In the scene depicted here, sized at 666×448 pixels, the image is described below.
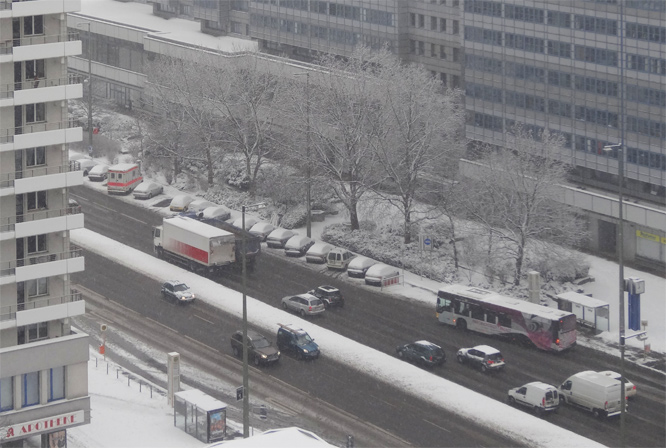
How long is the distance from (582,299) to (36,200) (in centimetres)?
3302

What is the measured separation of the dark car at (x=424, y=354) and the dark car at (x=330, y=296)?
364 inches

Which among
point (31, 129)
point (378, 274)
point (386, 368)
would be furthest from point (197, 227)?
point (31, 129)

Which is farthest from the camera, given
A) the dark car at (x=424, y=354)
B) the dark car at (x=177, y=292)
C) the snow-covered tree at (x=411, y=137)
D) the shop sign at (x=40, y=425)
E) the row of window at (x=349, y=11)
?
the row of window at (x=349, y=11)

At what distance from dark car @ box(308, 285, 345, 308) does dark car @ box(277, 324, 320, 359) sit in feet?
23.5

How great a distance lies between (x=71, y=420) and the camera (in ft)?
187

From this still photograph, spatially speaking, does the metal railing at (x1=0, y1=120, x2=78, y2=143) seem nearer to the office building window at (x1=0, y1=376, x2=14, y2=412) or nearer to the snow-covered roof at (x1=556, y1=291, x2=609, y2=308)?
the office building window at (x1=0, y1=376, x2=14, y2=412)

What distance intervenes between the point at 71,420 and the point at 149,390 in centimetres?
848

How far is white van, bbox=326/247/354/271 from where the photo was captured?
84.2 meters

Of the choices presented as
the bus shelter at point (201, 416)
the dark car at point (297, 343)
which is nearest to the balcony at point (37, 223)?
the bus shelter at point (201, 416)

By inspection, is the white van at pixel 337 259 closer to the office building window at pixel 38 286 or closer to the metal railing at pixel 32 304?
the metal railing at pixel 32 304

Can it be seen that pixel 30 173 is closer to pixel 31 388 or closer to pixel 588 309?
pixel 31 388

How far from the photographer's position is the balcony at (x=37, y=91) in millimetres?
54156

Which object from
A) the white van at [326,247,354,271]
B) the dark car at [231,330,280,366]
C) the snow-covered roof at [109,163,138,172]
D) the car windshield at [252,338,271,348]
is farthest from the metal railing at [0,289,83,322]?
the snow-covered roof at [109,163,138,172]

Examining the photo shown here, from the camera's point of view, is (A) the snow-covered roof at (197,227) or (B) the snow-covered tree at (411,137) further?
(B) the snow-covered tree at (411,137)
